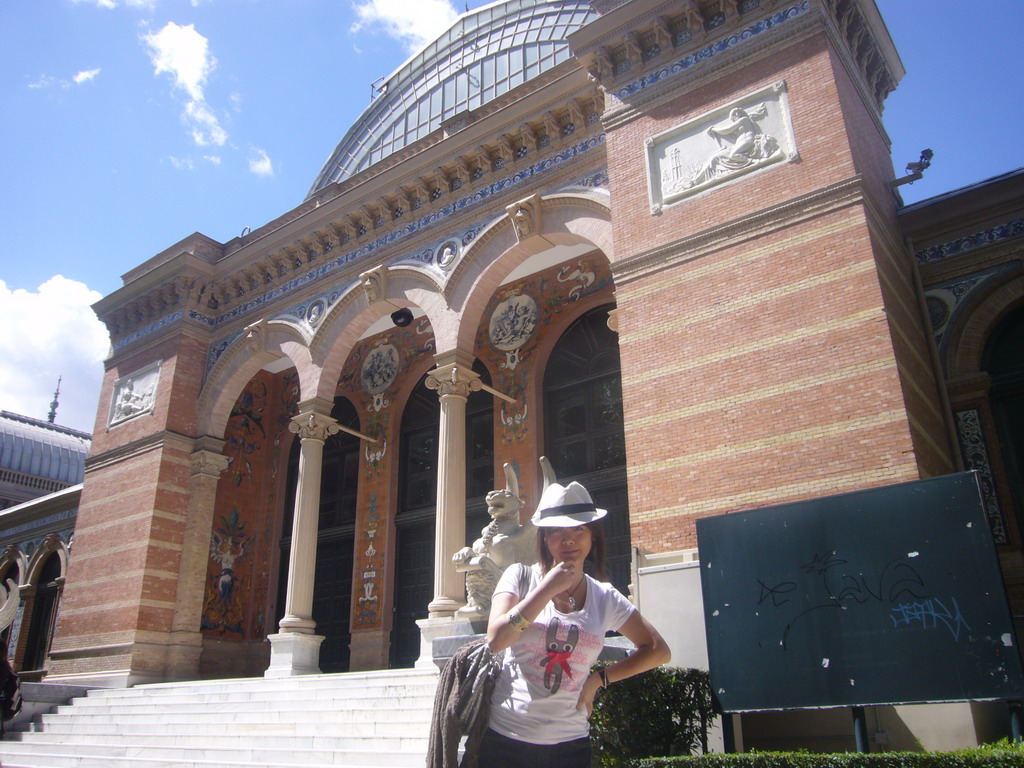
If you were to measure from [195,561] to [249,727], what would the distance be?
6.55 m

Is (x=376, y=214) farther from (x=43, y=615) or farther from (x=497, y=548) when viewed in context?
(x=43, y=615)

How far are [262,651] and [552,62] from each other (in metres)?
15.0

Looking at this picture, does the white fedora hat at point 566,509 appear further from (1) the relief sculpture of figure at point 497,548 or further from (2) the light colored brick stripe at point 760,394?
(2) the light colored brick stripe at point 760,394

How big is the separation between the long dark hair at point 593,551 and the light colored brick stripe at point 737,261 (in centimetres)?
706

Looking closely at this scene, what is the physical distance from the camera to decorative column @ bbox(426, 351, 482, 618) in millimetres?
12133

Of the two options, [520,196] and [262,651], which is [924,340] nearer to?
[520,196]

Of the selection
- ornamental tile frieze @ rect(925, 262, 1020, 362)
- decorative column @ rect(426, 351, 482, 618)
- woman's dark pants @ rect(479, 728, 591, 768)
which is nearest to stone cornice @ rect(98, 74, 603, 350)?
decorative column @ rect(426, 351, 482, 618)

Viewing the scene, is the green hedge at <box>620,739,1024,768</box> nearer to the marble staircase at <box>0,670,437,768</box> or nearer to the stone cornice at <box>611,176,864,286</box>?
the marble staircase at <box>0,670,437,768</box>

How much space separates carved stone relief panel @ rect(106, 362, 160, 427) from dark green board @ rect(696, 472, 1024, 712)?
13.1 m

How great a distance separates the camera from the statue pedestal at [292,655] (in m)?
13.2

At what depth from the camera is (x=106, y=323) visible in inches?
743

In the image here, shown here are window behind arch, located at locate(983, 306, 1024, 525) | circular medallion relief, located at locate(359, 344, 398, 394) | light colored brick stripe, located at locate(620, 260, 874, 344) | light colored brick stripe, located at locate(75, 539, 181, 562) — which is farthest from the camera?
circular medallion relief, located at locate(359, 344, 398, 394)

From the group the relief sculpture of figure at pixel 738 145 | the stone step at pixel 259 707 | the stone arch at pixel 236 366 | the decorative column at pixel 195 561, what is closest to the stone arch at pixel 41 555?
the decorative column at pixel 195 561

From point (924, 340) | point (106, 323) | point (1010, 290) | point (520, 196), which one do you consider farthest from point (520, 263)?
point (106, 323)
